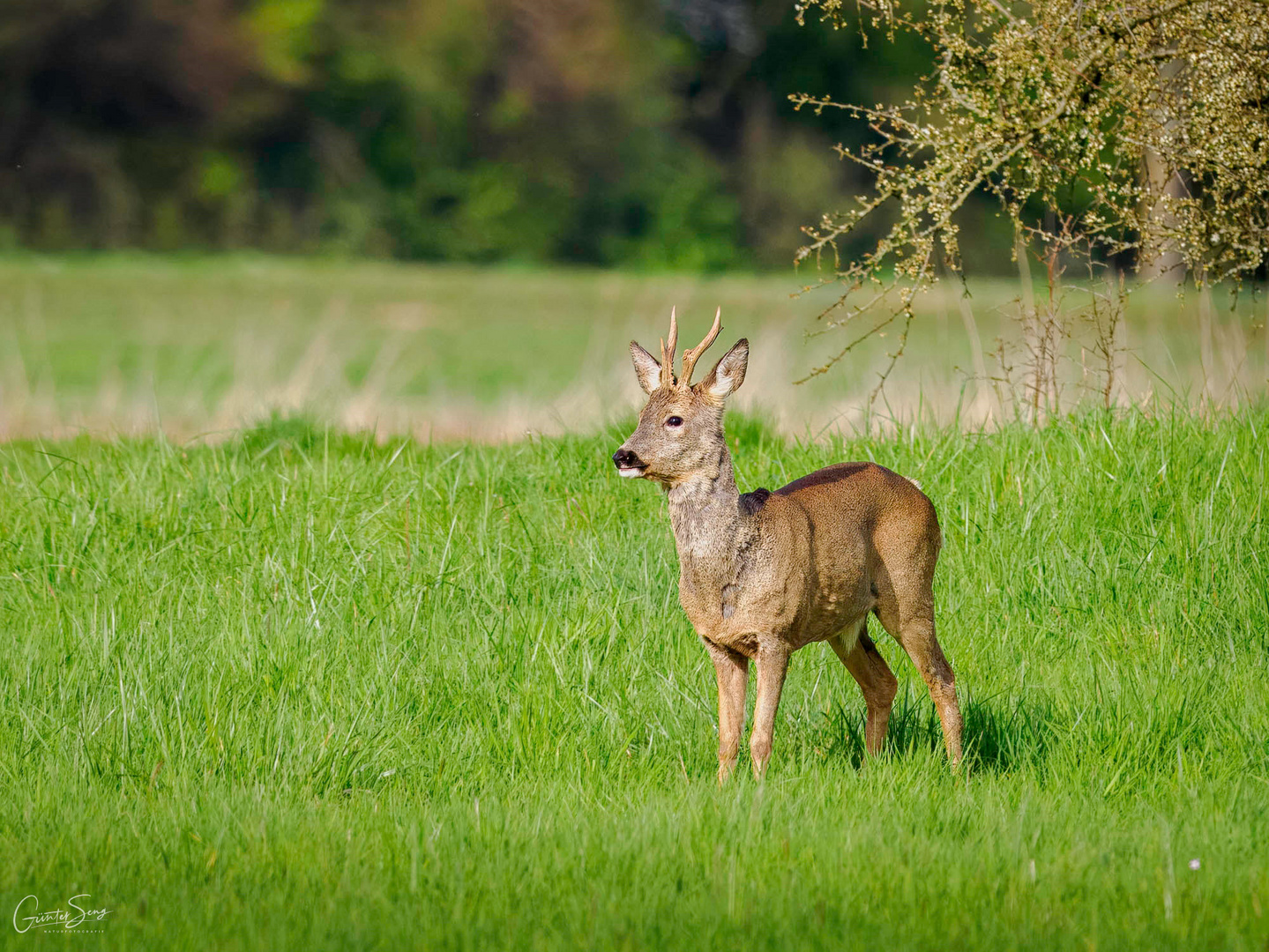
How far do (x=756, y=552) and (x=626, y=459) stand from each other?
57cm

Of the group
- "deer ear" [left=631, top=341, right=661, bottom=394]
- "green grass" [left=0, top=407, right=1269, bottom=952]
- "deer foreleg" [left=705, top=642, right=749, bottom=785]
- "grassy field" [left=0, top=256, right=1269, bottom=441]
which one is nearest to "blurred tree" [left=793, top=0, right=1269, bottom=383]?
"grassy field" [left=0, top=256, right=1269, bottom=441]

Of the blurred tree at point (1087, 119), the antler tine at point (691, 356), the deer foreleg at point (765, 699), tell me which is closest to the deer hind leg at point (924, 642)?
the deer foreleg at point (765, 699)

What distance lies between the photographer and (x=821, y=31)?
126 feet

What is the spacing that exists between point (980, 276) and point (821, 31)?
27.7 feet

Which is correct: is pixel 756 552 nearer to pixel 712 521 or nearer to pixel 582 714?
pixel 712 521

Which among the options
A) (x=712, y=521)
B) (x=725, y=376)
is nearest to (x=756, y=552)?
(x=712, y=521)

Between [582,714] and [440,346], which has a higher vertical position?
[440,346]

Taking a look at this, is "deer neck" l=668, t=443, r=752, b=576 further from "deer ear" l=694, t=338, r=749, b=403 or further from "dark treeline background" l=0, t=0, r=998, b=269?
"dark treeline background" l=0, t=0, r=998, b=269

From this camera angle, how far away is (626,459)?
426 cm

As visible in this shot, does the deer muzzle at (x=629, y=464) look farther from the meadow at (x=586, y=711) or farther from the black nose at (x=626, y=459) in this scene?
the meadow at (x=586, y=711)

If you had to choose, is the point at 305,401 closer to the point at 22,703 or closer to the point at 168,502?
the point at 168,502

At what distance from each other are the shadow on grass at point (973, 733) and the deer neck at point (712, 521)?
1056 mm

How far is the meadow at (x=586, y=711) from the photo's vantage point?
12.5ft

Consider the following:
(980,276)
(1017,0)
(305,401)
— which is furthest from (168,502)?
(980,276)
